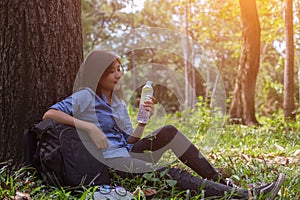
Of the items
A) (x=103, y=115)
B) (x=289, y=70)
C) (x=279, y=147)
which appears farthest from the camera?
(x=289, y=70)

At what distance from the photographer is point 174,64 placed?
31.9 m

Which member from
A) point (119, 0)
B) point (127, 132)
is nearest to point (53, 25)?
point (127, 132)

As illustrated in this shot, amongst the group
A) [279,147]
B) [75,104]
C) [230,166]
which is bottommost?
[279,147]

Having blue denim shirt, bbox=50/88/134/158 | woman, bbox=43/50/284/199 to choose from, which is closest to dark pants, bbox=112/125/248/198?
woman, bbox=43/50/284/199

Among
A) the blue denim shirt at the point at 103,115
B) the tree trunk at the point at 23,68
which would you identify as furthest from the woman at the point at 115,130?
the tree trunk at the point at 23,68

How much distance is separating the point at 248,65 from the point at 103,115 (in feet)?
19.1

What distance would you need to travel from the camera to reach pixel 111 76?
3.33 metres

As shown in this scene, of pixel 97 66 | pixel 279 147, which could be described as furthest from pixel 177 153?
pixel 279 147

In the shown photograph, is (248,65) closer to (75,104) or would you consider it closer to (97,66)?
(97,66)

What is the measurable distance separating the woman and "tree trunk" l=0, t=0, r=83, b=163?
1.12 ft

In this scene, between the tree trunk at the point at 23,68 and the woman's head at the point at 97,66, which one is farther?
the tree trunk at the point at 23,68

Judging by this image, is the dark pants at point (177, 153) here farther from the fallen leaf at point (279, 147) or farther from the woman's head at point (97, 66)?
the fallen leaf at point (279, 147)

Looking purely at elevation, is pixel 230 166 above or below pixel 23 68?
below

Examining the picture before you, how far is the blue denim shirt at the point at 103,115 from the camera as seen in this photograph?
10.4 ft
